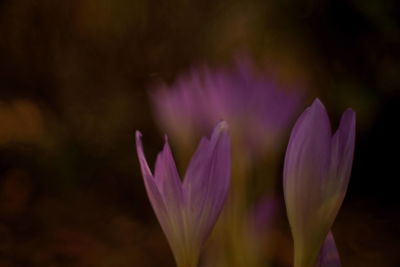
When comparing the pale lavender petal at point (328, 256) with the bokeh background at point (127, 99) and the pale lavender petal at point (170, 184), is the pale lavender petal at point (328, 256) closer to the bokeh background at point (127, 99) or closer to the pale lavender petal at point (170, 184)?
the pale lavender petal at point (170, 184)

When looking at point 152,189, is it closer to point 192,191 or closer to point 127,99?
point 192,191

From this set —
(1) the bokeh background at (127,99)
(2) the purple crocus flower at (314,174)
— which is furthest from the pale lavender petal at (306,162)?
(1) the bokeh background at (127,99)

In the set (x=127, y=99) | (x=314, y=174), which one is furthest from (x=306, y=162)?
(x=127, y=99)

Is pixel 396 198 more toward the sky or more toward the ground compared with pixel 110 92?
more toward the ground

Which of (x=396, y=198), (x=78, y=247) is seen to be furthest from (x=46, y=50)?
(x=396, y=198)

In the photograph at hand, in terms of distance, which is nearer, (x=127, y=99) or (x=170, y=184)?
(x=170, y=184)

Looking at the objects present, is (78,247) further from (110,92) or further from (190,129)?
(190,129)
